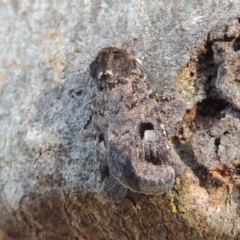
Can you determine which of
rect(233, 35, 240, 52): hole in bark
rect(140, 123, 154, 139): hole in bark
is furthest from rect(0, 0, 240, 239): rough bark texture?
rect(140, 123, 154, 139): hole in bark

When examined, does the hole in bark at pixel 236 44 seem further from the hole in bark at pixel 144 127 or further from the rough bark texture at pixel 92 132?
the hole in bark at pixel 144 127

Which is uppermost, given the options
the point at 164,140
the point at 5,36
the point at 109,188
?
the point at 5,36

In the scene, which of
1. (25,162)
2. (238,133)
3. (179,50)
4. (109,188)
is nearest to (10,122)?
(25,162)

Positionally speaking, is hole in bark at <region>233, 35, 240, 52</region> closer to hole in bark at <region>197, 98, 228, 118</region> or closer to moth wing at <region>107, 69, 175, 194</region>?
hole in bark at <region>197, 98, 228, 118</region>

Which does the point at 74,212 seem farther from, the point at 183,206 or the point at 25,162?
the point at 183,206

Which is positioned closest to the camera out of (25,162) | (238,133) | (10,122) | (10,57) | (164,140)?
(238,133)
